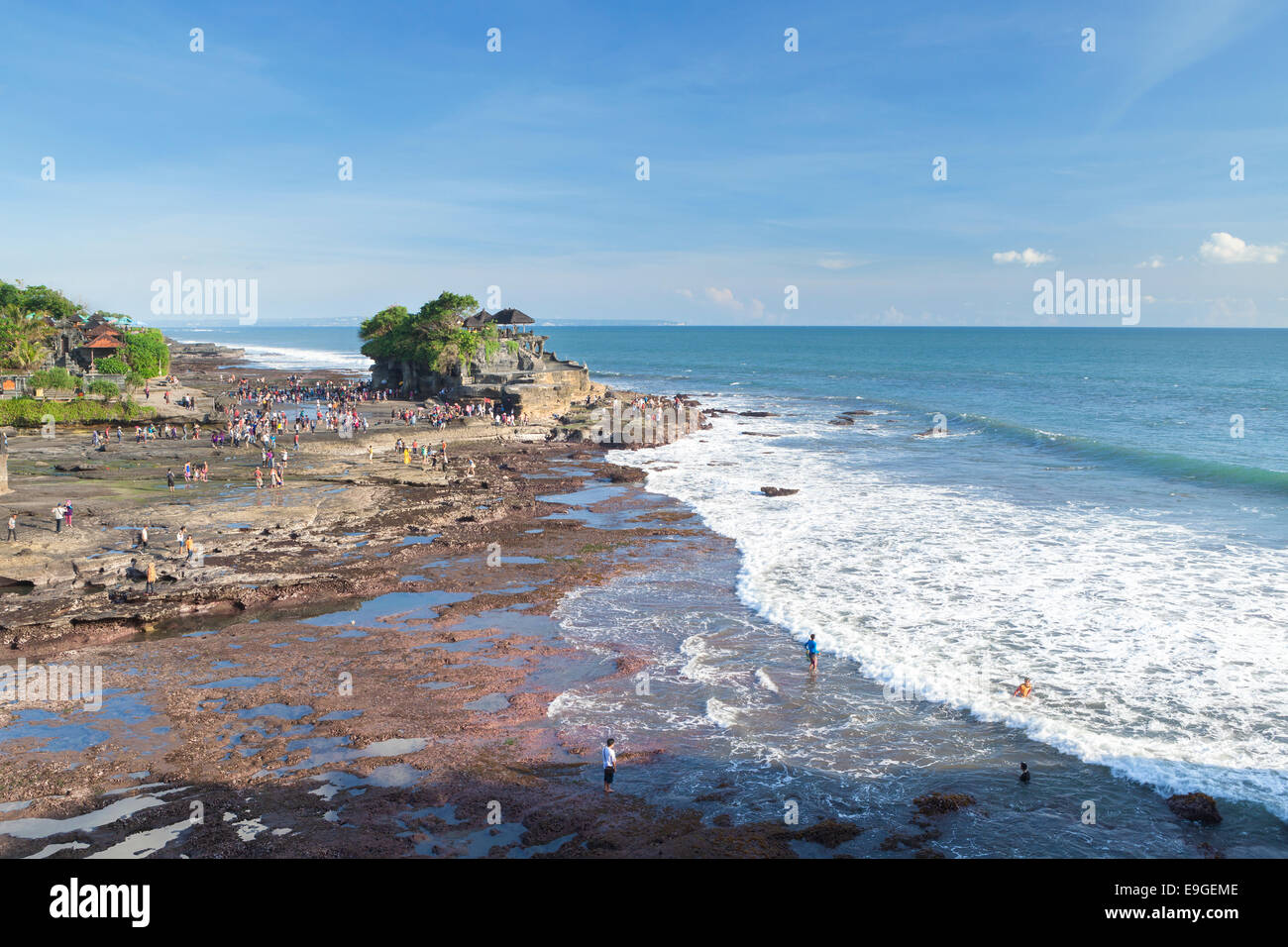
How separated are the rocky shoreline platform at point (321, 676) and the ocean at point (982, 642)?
4.25 feet

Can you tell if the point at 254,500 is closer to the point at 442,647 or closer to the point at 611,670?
the point at 442,647

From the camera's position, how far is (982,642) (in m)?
18.8

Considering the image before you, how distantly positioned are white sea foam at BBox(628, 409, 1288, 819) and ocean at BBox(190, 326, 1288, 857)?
7 centimetres

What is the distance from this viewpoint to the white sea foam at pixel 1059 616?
1452 centimetres

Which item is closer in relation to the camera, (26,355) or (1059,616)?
(1059,616)

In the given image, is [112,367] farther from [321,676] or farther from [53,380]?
[321,676]

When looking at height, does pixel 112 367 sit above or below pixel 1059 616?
above

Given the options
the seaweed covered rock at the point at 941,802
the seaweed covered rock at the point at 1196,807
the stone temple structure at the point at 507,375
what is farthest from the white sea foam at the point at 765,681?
the stone temple structure at the point at 507,375

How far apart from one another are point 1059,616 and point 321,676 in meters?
17.5

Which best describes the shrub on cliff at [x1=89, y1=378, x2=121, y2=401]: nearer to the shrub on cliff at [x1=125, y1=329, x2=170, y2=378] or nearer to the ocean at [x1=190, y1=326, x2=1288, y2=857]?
the shrub on cliff at [x1=125, y1=329, x2=170, y2=378]

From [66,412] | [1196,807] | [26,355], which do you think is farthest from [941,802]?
[26,355]

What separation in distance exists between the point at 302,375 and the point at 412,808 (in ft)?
299

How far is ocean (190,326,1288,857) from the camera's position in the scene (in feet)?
42.2
